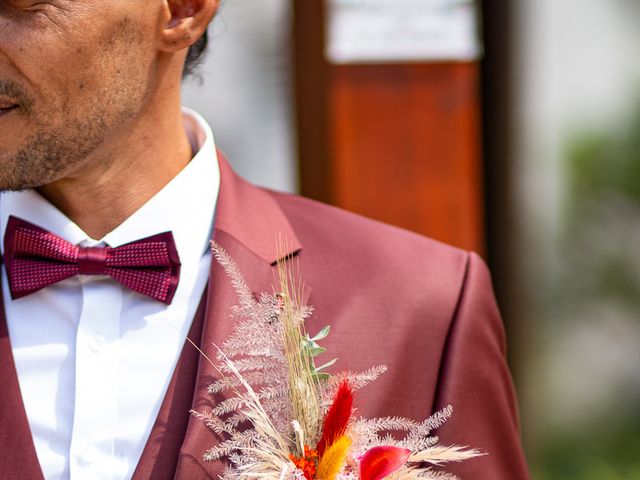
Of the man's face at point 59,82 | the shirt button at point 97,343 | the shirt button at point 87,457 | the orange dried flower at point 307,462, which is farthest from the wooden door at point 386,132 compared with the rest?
the orange dried flower at point 307,462

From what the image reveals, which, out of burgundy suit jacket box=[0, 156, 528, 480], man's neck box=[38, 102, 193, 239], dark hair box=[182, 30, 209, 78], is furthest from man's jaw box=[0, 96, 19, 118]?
dark hair box=[182, 30, 209, 78]

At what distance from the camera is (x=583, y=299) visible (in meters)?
4.68

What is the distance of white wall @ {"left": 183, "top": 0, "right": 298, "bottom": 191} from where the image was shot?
14.2ft

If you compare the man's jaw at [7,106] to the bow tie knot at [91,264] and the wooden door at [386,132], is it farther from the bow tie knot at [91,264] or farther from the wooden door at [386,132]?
the wooden door at [386,132]

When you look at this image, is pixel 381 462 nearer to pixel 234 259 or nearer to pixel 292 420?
pixel 292 420

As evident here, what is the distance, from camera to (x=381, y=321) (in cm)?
228

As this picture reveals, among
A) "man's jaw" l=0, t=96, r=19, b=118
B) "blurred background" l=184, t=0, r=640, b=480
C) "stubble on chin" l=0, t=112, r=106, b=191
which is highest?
"man's jaw" l=0, t=96, r=19, b=118

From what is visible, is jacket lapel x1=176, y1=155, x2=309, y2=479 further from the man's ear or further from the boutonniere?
the man's ear

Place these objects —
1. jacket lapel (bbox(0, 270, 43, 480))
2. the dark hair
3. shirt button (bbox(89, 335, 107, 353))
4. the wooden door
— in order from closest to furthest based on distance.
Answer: jacket lapel (bbox(0, 270, 43, 480)) < shirt button (bbox(89, 335, 107, 353)) < the dark hair < the wooden door

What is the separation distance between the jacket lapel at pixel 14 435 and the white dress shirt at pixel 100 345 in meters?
0.03

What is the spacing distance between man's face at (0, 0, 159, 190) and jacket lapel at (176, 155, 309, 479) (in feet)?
0.97

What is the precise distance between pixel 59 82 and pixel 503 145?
2679 millimetres

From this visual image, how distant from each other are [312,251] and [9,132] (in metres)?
0.64

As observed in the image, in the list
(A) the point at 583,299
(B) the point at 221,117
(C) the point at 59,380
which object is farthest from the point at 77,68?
(A) the point at 583,299
